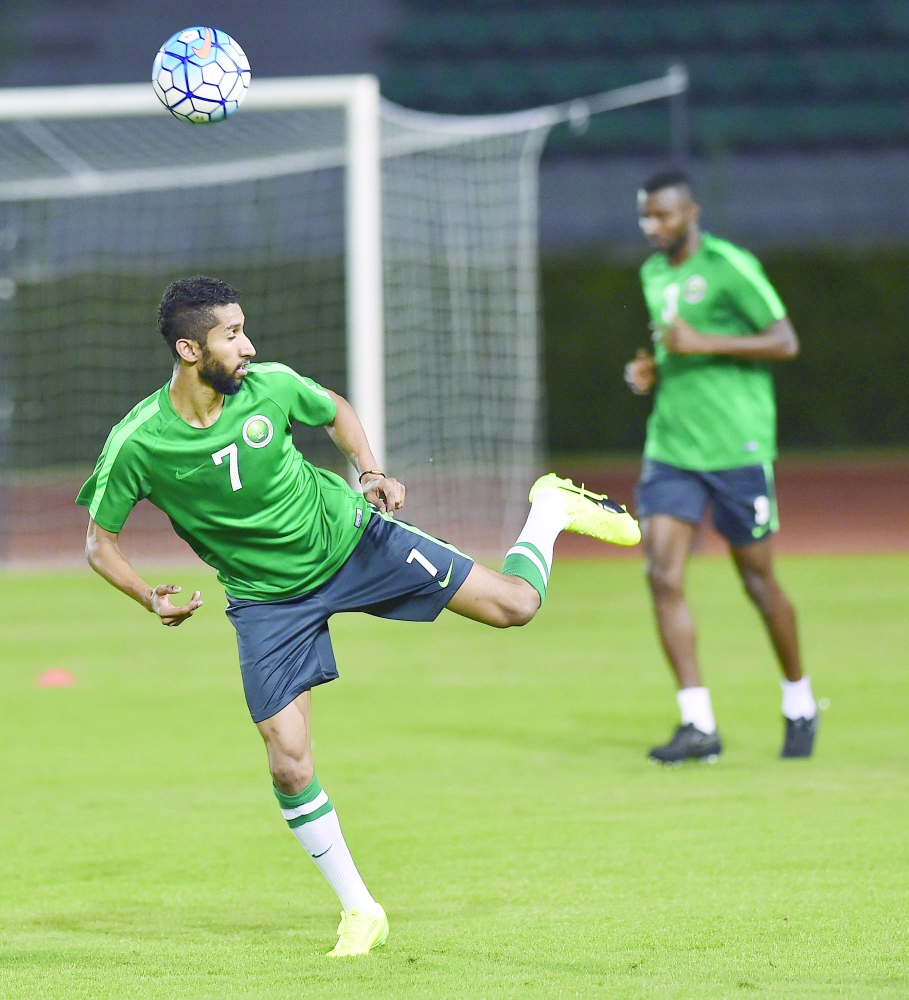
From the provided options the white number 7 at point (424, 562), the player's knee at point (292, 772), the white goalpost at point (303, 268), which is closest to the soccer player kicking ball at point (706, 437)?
the white number 7 at point (424, 562)

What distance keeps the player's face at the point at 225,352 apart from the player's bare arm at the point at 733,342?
2692mm

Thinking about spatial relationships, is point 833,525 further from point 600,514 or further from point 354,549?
point 354,549

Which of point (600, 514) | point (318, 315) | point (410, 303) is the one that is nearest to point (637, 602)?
point (410, 303)

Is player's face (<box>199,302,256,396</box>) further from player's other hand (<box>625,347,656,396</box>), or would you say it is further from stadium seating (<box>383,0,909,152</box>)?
stadium seating (<box>383,0,909,152</box>)

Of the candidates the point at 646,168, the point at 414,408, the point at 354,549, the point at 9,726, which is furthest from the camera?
the point at 646,168

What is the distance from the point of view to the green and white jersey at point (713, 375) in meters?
6.68

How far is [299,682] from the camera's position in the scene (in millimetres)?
4402

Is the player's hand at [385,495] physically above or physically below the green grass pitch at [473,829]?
above

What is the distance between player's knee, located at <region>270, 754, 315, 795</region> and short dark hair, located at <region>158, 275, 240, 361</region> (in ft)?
3.75

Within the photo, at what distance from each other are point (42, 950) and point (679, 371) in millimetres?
3734

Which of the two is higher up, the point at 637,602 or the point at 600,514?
the point at 600,514

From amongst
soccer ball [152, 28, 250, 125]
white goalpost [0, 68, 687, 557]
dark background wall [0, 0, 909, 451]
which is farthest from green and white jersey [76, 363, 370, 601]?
dark background wall [0, 0, 909, 451]

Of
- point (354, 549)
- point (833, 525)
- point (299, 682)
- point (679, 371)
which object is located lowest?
point (833, 525)

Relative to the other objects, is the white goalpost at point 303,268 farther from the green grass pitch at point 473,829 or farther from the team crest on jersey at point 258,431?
the team crest on jersey at point 258,431
